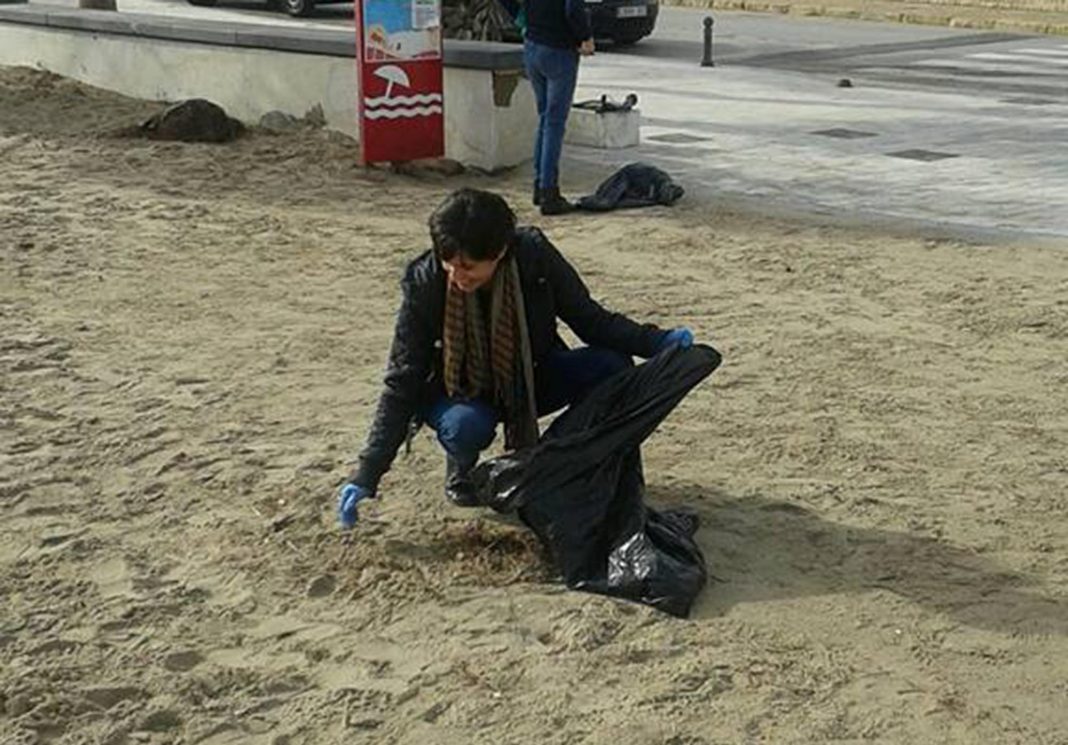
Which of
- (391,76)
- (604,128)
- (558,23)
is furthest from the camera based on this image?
(604,128)

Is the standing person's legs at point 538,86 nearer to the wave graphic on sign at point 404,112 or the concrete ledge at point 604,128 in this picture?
the wave graphic on sign at point 404,112

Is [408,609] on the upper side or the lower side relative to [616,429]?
lower

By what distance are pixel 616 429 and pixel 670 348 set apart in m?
0.27

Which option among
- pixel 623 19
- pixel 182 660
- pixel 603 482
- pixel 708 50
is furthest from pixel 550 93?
pixel 623 19

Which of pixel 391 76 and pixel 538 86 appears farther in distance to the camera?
pixel 391 76

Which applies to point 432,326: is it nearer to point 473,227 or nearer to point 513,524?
point 473,227

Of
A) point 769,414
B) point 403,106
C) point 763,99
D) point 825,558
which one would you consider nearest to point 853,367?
point 769,414

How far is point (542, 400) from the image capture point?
5.40 meters

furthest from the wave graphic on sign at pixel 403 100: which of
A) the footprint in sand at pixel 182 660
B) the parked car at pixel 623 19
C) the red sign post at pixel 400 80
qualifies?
the parked car at pixel 623 19

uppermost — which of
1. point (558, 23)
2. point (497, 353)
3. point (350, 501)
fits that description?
point (558, 23)

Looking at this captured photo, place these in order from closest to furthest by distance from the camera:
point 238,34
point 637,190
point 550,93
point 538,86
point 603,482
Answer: point 603,482, point 550,93, point 538,86, point 637,190, point 238,34

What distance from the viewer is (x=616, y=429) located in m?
5.04

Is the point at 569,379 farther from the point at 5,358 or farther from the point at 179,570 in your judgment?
the point at 5,358

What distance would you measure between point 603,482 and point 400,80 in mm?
7047
